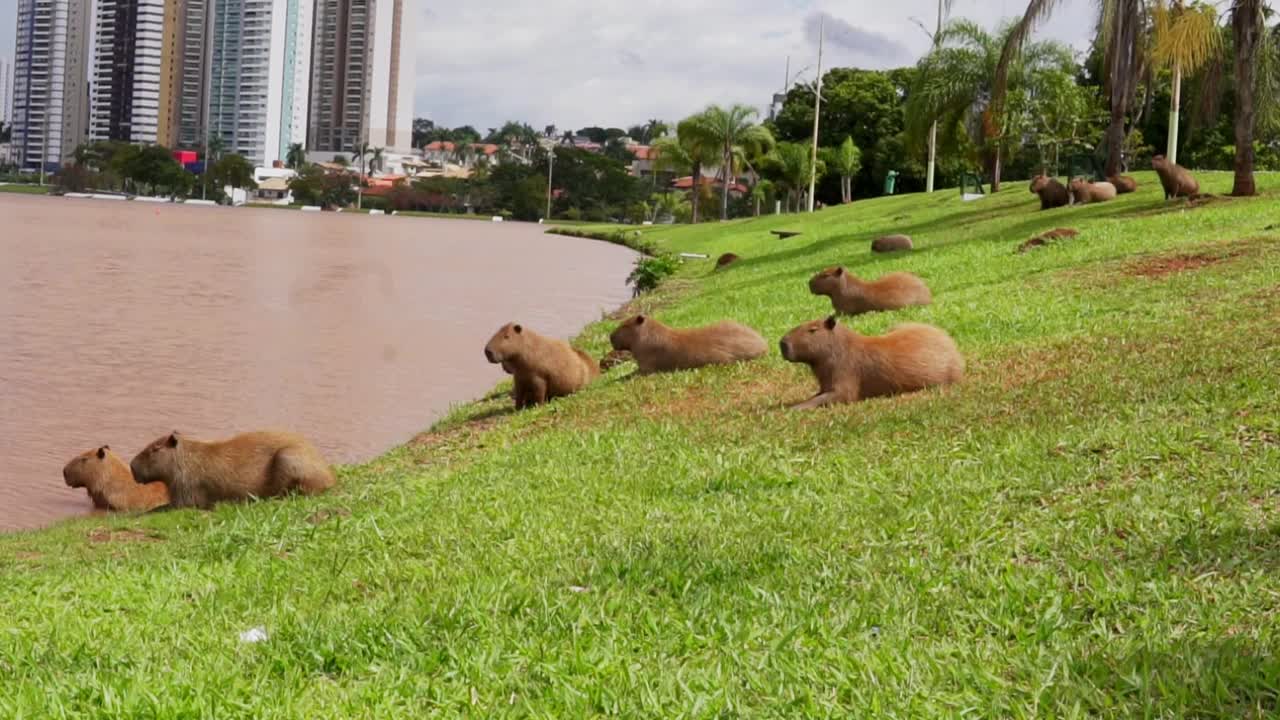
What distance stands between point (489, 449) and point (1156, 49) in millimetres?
18572

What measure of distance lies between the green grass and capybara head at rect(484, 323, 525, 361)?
148 metres

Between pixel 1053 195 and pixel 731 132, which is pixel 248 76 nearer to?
pixel 731 132

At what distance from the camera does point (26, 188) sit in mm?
153375

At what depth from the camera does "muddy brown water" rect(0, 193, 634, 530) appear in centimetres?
1184

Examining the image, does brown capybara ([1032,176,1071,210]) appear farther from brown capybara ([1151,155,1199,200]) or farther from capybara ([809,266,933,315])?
capybara ([809,266,933,315])

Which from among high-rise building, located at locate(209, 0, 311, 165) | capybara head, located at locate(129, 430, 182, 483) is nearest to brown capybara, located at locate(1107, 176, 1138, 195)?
capybara head, located at locate(129, 430, 182, 483)

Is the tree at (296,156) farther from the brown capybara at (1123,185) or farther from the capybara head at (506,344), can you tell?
the capybara head at (506,344)

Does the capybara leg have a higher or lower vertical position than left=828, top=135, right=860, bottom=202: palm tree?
lower

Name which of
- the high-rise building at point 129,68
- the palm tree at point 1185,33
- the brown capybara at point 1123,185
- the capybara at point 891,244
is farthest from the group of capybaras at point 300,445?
the high-rise building at point 129,68

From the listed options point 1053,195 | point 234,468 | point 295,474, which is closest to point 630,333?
point 295,474

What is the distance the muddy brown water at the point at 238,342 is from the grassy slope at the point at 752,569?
2967 mm

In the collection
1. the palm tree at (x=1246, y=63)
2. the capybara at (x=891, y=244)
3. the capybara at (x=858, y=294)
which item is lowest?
the capybara at (x=858, y=294)

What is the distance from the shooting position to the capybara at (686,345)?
1141 centimetres

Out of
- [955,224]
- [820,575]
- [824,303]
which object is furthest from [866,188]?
[820,575]
